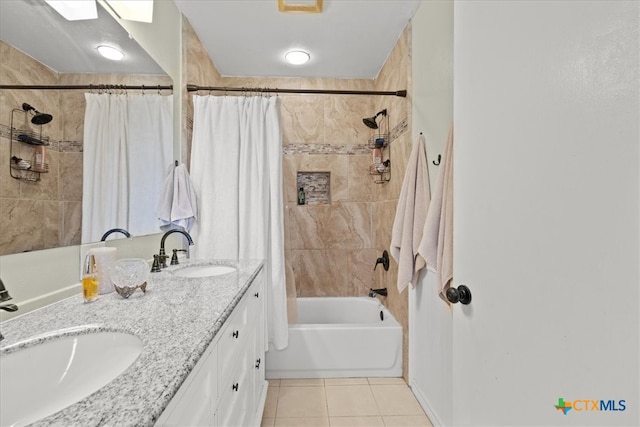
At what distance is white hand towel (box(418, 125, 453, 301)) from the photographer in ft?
4.19

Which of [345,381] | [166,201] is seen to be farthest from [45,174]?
[345,381]

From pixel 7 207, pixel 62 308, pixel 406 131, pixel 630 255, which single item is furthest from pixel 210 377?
pixel 406 131

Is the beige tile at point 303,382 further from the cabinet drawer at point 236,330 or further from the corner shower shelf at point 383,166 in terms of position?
the corner shower shelf at point 383,166

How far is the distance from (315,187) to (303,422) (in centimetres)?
189

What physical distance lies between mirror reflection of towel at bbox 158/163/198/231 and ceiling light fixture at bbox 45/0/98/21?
81 cm

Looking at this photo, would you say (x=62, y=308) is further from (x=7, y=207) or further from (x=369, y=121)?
(x=369, y=121)

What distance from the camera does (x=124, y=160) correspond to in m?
1.31

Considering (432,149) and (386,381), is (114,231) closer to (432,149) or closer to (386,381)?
(432,149)

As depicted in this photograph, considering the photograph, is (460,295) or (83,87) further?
(83,87)

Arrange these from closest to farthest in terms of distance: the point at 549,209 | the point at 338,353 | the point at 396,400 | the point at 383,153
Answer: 1. the point at 549,209
2. the point at 396,400
3. the point at 338,353
4. the point at 383,153

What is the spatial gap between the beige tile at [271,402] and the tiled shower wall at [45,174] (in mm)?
1401

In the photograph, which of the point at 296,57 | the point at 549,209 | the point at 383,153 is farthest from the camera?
the point at 383,153

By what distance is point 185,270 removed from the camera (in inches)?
62.1

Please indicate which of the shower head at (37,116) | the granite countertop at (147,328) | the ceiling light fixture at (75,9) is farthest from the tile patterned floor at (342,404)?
the ceiling light fixture at (75,9)
